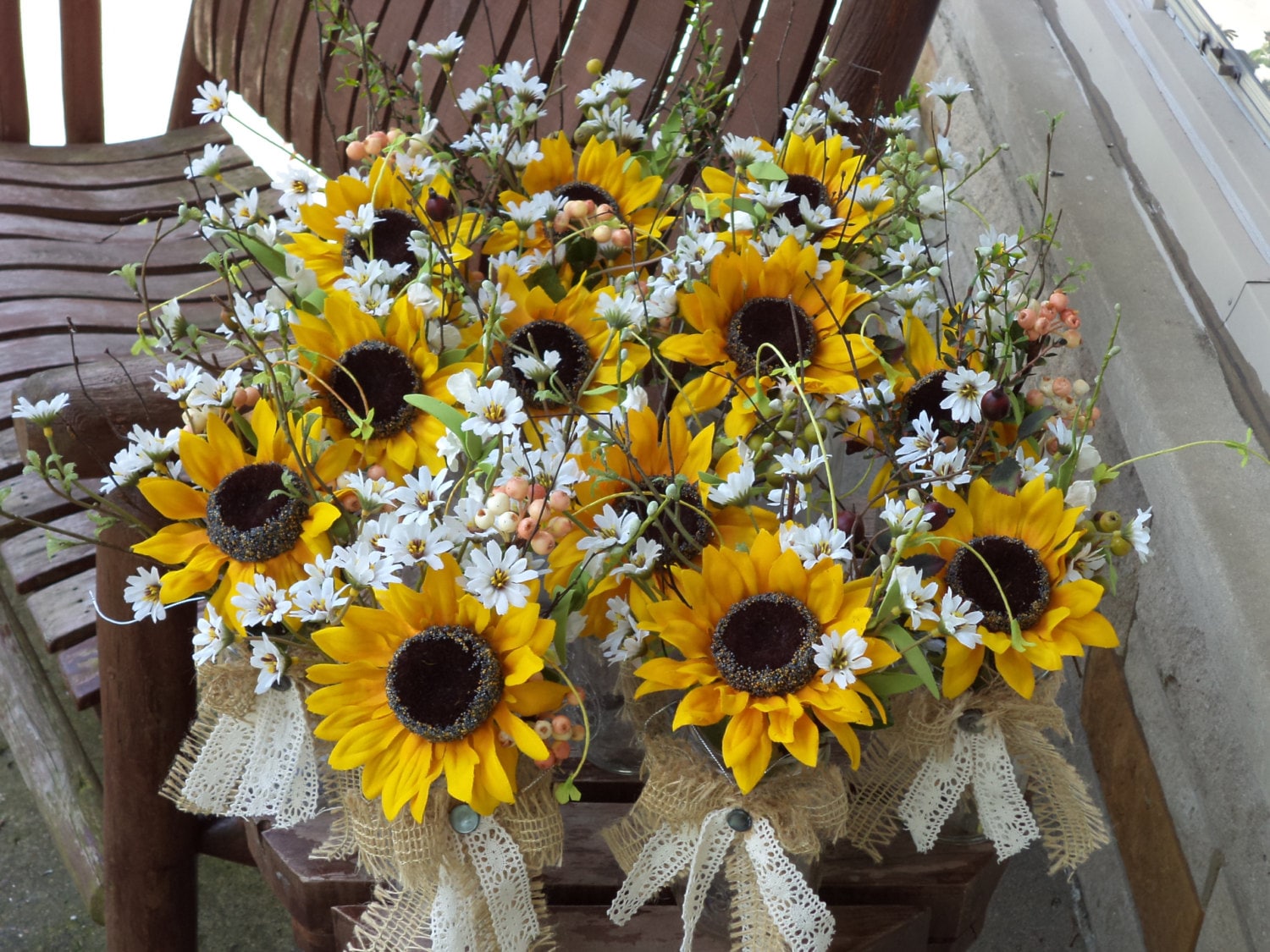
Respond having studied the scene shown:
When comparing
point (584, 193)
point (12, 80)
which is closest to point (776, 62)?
point (584, 193)

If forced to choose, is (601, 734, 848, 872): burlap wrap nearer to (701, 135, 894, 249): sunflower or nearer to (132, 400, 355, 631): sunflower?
(132, 400, 355, 631): sunflower

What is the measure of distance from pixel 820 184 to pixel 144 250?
1181 mm

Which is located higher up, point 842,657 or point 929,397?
point 929,397

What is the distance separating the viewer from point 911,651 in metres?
0.64

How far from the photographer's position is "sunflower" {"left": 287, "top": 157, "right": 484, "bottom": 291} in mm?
834

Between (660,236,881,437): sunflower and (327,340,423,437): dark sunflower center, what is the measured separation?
0.54ft

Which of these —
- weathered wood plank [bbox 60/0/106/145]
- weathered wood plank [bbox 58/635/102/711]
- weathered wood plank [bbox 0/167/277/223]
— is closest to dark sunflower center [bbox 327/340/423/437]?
weathered wood plank [bbox 58/635/102/711]

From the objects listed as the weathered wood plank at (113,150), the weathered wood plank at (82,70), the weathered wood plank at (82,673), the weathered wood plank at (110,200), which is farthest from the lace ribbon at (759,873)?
the weathered wood plank at (82,70)

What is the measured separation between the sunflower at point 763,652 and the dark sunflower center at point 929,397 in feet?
0.54

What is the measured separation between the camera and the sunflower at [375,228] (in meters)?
0.83

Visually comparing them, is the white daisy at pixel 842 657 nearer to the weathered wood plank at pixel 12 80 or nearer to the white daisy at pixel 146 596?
the white daisy at pixel 146 596

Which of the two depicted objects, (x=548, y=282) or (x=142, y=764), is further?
(x=142, y=764)

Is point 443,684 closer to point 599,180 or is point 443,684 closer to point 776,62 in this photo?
point 599,180

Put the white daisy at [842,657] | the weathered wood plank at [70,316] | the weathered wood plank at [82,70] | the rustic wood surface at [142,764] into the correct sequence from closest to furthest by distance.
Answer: the white daisy at [842,657] < the rustic wood surface at [142,764] < the weathered wood plank at [70,316] < the weathered wood plank at [82,70]
